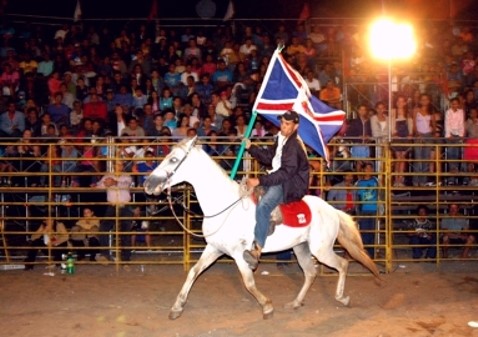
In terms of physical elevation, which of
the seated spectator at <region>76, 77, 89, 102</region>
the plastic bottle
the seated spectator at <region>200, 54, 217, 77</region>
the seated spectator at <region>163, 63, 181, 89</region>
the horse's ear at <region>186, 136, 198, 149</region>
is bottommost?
the plastic bottle

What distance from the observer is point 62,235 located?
12.6m

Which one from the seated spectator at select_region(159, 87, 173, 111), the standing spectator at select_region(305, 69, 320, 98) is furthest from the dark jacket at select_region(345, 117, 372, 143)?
the seated spectator at select_region(159, 87, 173, 111)

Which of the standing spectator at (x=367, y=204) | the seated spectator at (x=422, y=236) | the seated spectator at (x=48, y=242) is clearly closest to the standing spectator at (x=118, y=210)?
the seated spectator at (x=48, y=242)

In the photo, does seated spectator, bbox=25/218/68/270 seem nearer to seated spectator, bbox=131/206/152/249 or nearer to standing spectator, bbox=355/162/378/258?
seated spectator, bbox=131/206/152/249

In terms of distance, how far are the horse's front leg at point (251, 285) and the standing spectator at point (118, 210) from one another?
3629 mm

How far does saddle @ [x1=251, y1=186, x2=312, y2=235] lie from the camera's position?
31.4 ft

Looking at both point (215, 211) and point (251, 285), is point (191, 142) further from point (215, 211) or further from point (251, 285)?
point (251, 285)

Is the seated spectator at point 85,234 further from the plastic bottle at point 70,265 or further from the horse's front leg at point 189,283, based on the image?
the horse's front leg at point 189,283

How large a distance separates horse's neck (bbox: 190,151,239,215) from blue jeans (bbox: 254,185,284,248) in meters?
0.39

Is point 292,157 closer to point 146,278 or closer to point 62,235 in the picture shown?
point 146,278

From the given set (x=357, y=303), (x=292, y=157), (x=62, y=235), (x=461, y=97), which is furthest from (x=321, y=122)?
(x=461, y=97)

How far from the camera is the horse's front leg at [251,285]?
9.28 meters

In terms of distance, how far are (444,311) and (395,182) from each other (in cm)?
439

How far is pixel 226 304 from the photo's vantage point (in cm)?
1023
